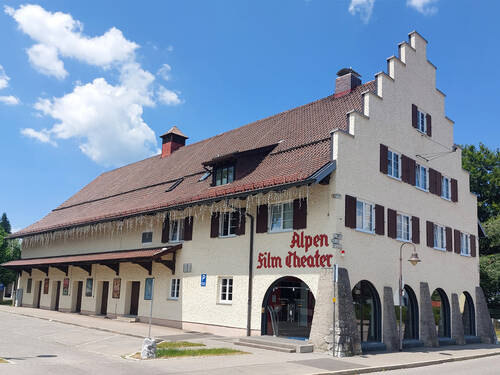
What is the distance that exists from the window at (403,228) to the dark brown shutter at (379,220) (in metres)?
1.41

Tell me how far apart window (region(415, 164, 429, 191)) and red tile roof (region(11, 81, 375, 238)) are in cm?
435

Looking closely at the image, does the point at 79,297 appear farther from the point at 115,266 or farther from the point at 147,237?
the point at 147,237

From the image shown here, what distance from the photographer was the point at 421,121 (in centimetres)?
2275

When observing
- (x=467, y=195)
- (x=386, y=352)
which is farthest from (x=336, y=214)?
(x=467, y=195)

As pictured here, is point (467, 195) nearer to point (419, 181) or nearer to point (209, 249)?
point (419, 181)

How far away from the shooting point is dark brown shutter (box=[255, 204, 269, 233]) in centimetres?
1877

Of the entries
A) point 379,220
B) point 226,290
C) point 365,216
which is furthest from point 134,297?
point 379,220

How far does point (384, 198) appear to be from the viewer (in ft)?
63.4

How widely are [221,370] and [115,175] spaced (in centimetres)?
2734

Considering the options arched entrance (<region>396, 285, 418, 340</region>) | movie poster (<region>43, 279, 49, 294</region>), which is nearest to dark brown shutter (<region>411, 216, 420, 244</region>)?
arched entrance (<region>396, 285, 418, 340</region>)

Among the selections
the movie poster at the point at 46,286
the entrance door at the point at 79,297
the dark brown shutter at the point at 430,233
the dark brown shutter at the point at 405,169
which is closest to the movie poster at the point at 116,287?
the entrance door at the point at 79,297

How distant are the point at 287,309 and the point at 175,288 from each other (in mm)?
6570

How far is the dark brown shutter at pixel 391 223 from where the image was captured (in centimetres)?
1931

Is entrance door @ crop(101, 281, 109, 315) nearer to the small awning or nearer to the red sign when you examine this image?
the small awning
